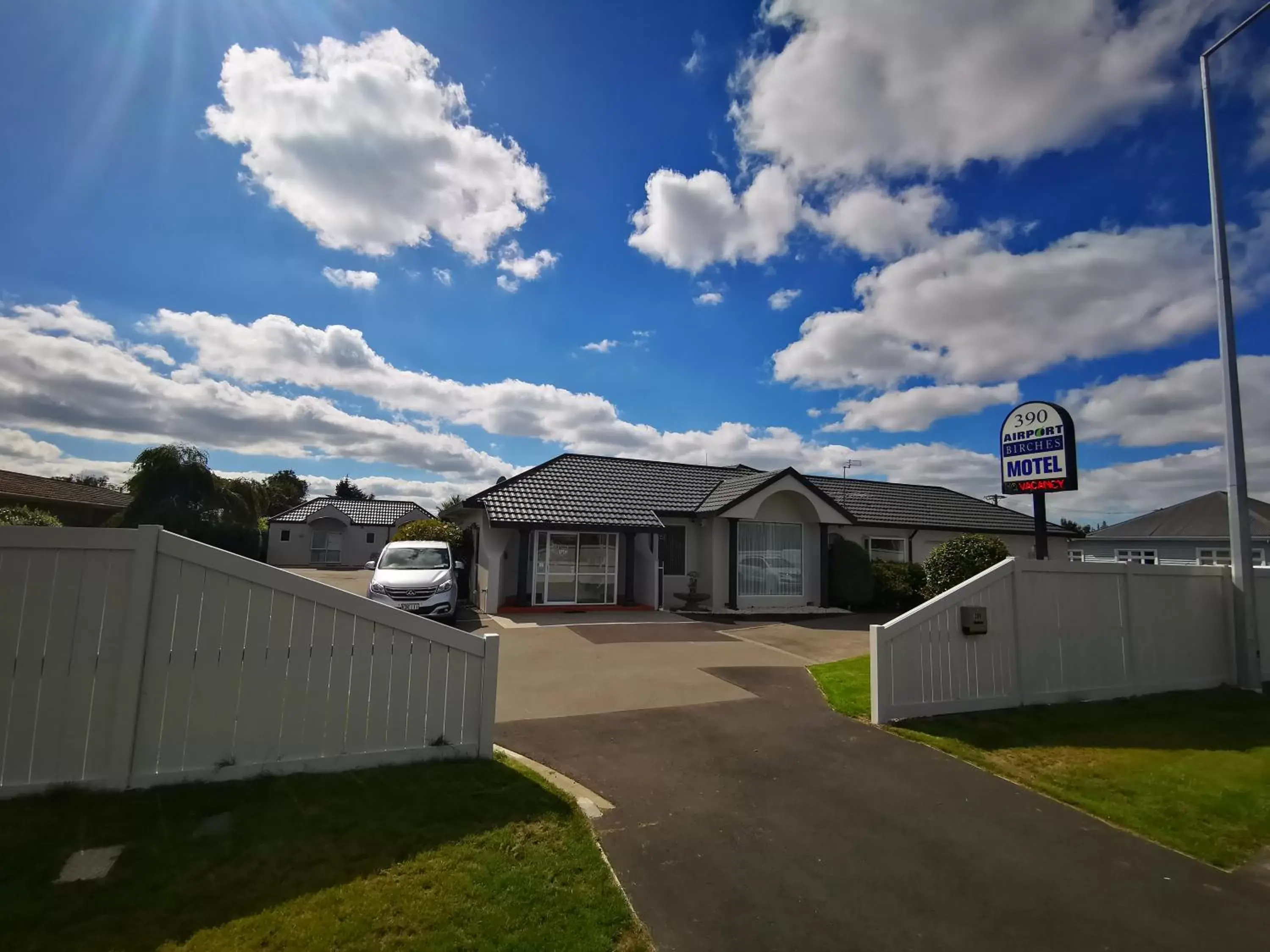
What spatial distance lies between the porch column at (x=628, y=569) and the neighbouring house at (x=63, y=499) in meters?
23.2

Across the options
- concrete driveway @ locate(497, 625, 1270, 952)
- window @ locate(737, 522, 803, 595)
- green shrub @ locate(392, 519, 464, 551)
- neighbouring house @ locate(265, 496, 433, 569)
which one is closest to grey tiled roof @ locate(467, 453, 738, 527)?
window @ locate(737, 522, 803, 595)

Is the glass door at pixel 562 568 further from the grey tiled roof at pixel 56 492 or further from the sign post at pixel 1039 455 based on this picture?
the grey tiled roof at pixel 56 492

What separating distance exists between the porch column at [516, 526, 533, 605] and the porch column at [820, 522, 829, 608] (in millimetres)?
9384

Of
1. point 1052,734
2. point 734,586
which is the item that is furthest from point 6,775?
point 734,586

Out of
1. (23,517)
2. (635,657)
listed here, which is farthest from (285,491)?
(635,657)

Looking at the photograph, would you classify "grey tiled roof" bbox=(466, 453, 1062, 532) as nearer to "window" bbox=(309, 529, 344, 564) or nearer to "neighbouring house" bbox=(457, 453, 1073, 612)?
"neighbouring house" bbox=(457, 453, 1073, 612)

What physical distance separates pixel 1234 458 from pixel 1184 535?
3403 centimetres

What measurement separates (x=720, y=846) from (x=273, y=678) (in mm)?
3547

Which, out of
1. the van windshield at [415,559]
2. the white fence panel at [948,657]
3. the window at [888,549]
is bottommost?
the white fence panel at [948,657]

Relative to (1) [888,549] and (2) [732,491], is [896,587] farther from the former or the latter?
(2) [732,491]

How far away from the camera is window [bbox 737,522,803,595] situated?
1928cm

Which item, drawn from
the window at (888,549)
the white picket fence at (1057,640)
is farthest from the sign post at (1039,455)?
the window at (888,549)

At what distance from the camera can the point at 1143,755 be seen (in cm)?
660

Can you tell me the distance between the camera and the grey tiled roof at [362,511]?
44.4 meters
